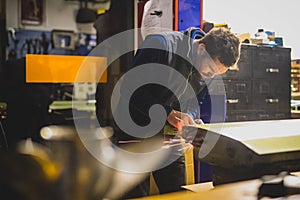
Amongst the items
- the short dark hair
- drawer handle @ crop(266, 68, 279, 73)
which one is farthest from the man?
drawer handle @ crop(266, 68, 279, 73)

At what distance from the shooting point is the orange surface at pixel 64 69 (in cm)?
120

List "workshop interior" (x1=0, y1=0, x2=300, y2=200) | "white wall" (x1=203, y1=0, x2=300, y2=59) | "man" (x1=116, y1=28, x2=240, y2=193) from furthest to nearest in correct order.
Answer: "white wall" (x1=203, y1=0, x2=300, y2=59) → "man" (x1=116, y1=28, x2=240, y2=193) → "workshop interior" (x1=0, y1=0, x2=300, y2=200)

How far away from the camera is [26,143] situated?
1.14 metres

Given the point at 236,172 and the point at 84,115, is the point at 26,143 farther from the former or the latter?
the point at 236,172

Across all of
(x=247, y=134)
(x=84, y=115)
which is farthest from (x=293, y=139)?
(x=84, y=115)

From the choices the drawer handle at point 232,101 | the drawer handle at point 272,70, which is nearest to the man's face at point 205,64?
the drawer handle at point 232,101

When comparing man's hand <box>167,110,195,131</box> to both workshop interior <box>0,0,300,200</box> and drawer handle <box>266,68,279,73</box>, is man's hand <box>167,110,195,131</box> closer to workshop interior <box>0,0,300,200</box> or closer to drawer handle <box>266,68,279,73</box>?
workshop interior <box>0,0,300,200</box>

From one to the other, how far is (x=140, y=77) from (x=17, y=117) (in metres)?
0.42

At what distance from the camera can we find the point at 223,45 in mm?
1341

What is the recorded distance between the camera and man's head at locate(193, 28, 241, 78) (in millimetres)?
1330

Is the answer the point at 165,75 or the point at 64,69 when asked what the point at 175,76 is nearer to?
the point at 165,75

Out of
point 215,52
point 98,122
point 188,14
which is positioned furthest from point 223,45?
point 98,122

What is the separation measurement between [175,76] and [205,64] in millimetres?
123

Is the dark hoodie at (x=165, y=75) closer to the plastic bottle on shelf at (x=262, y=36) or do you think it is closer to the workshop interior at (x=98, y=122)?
the workshop interior at (x=98, y=122)
